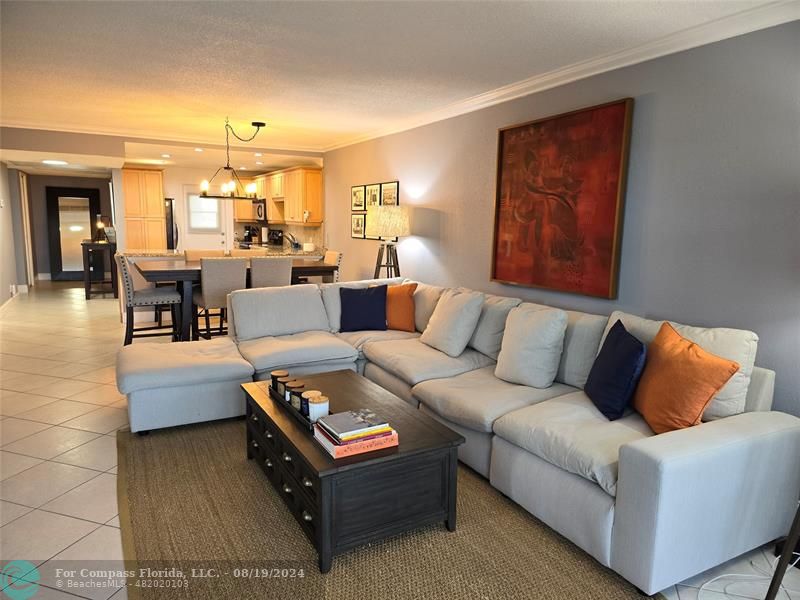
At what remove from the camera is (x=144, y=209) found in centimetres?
869

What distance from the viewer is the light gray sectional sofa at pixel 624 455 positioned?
1941mm

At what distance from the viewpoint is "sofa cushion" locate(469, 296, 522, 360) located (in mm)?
3631

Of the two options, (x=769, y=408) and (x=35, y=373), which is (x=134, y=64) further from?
(x=769, y=408)

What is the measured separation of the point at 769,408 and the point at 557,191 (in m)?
1.86

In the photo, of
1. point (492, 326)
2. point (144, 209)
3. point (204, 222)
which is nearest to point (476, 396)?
point (492, 326)

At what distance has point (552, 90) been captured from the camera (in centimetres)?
368

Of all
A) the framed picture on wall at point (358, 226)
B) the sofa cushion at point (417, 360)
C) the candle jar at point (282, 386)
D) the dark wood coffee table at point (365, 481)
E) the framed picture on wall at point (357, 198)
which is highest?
the framed picture on wall at point (357, 198)

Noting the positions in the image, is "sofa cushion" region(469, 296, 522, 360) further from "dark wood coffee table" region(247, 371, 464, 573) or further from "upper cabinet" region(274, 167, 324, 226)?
"upper cabinet" region(274, 167, 324, 226)

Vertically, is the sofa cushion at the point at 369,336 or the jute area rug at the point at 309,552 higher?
the sofa cushion at the point at 369,336

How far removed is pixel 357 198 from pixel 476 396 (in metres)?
4.14

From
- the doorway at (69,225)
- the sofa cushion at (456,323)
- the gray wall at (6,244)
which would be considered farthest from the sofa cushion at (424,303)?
the doorway at (69,225)

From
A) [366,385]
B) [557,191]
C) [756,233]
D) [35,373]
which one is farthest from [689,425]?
[35,373]

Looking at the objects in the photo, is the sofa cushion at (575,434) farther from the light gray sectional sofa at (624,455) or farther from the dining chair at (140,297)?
Answer: the dining chair at (140,297)

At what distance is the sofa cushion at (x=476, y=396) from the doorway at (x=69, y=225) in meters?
10.2
